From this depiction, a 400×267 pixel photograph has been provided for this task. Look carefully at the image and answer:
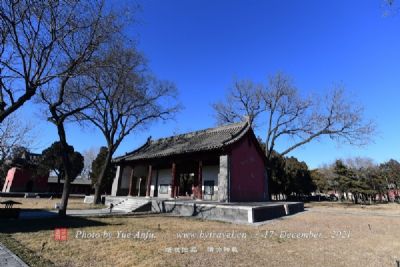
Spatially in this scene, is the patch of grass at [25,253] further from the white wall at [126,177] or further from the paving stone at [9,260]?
the white wall at [126,177]

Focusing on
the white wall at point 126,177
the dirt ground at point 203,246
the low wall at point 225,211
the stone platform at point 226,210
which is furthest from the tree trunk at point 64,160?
the white wall at point 126,177

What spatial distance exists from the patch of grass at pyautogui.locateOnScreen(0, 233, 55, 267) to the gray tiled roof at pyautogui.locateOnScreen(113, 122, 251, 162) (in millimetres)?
11471

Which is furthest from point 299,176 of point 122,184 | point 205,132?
point 122,184

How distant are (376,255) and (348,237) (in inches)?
106

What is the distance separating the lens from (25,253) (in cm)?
609

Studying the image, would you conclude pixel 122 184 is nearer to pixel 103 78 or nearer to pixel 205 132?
pixel 205 132

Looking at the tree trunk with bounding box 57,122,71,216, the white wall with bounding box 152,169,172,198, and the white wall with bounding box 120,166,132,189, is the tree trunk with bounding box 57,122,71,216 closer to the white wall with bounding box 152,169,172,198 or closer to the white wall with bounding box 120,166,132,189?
the white wall with bounding box 152,169,172,198

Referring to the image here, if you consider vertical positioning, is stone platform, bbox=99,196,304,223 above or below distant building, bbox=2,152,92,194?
below

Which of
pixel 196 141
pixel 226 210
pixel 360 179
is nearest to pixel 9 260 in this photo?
pixel 226 210

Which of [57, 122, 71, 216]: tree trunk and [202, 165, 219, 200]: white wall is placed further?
[202, 165, 219, 200]: white wall

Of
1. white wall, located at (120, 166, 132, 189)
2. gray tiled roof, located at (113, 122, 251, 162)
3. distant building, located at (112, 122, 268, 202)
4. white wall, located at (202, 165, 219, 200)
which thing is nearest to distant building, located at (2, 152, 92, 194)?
white wall, located at (120, 166, 132, 189)

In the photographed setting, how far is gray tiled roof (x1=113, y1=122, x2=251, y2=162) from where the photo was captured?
1762 centimetres

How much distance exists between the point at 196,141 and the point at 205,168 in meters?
2.27

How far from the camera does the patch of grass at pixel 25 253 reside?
17.7ft
